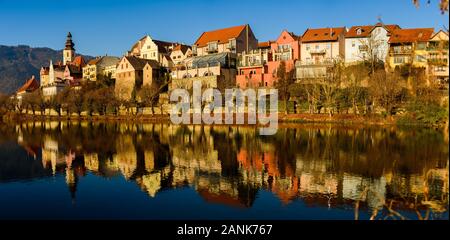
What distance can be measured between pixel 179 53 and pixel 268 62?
23749mm

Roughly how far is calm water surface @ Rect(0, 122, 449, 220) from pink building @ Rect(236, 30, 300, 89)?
2617cm

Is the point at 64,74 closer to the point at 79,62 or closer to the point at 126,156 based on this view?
the point at 79,62

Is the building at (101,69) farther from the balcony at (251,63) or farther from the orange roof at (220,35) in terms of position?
the balcony at (251,63)

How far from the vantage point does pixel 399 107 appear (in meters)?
46.4

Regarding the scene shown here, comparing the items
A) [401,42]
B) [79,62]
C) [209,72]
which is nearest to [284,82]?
[209,72]

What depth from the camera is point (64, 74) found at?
9788 centimetres

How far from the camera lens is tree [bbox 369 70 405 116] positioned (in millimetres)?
45750

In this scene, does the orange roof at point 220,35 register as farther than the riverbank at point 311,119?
Yes

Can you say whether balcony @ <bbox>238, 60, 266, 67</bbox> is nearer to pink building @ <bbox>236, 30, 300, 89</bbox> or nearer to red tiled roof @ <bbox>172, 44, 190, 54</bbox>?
pink building @ <bbox>236, 30, 300, 89</bbox>

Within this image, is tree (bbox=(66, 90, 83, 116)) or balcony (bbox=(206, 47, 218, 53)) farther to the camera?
tree (bbox=(66, 90, 83, 116))

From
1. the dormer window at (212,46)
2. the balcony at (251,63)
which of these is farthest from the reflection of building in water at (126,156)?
the dormer window at (212,46)

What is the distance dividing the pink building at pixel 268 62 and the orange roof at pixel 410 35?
12.6 m

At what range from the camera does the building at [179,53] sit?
77.2 metres

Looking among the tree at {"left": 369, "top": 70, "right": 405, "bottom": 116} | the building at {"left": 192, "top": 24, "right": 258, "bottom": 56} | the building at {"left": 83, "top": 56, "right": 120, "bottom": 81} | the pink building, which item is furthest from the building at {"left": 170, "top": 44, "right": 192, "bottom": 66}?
the tree at {"left": 369, "top": 70, "right": 405, "bottom": 116}
